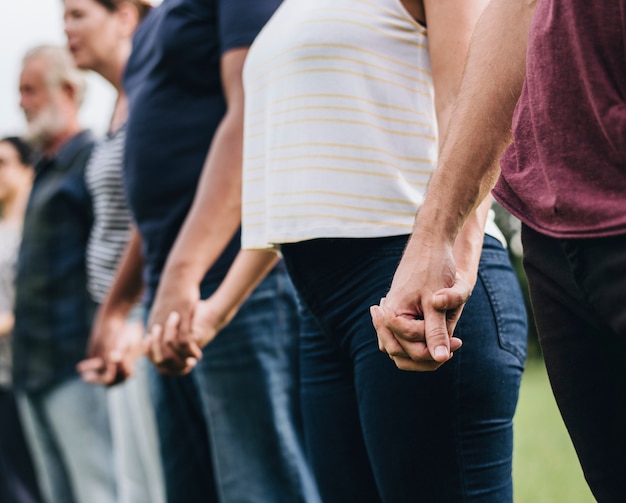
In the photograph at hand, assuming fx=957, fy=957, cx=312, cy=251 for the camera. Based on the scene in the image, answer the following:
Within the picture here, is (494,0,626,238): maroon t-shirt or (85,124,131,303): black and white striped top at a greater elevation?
(494,0,626,238): maroon t-shirt

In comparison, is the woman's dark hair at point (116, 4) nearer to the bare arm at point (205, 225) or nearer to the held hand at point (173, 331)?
the bare arm at point (205, 225)

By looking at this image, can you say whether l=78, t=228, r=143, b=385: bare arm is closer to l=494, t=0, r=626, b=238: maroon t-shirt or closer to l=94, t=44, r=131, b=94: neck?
l=94, t=44, r=131, b=94: neck

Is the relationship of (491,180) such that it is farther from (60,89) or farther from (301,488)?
(60,89)

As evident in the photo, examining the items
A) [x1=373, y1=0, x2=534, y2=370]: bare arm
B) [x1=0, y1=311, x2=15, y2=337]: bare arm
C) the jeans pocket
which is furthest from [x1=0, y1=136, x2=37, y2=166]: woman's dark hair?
[x1=373, y1=0, x2=534, y2=370]: bare arm

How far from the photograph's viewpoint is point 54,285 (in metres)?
3.72

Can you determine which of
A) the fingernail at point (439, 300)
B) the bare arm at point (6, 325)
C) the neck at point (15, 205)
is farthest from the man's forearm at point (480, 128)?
the neck at point (15, 205)

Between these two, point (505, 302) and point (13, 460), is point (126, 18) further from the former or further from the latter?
point (13, 460)

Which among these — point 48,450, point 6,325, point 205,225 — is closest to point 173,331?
point 205,225

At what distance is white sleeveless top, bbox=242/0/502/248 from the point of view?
146 centimetres

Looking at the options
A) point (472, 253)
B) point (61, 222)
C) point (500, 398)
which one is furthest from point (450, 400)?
point (61, 222)

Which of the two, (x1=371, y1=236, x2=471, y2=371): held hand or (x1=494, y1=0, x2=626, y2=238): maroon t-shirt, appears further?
(x1=371, y1=236, x2=471, y2=371): held hand

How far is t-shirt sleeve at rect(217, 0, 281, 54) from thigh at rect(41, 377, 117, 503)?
2017 mm

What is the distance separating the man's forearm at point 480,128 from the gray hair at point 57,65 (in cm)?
309

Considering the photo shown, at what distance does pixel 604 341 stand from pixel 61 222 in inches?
114
